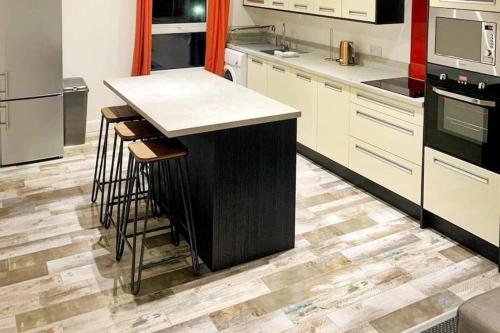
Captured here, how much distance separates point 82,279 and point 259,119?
140 cm

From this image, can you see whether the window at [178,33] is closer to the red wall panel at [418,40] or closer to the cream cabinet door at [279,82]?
the cream cabinet door at [279,82]

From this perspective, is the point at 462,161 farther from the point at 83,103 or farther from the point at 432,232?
the point at 83,103

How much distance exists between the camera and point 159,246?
12.1 feet

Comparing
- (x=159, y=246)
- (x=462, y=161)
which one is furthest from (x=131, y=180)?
(x=462, y=161)

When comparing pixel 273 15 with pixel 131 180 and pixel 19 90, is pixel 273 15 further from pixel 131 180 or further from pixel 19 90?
pixel 131 180

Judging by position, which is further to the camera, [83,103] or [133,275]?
[83,103]

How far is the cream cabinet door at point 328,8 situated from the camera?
4988 millimetres

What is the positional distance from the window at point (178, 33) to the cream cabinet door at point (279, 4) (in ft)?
3.14

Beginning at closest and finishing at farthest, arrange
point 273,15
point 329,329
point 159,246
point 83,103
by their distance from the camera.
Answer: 1. point 329,329
2. point 159,246
3. point 83,103
4. point 273,15

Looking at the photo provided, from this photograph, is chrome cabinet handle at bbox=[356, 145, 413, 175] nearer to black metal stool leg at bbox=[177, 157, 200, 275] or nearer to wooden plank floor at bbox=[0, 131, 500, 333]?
wooden plank floor at bbox=[0, 131, 500, 333]

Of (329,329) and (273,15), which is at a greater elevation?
(273,15)

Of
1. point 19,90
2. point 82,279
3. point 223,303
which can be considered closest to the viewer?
point 223,303

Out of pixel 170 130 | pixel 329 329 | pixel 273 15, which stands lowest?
pixel 329 329

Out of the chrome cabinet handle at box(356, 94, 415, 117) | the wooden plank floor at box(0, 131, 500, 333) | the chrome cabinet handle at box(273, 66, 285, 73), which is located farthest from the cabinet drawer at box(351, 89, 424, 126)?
the chrome cabinet handle at box(273, 66, 285, 73)
